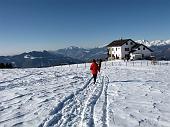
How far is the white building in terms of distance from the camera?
3944 inches

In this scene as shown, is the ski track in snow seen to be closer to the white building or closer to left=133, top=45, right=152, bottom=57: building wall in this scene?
the white building

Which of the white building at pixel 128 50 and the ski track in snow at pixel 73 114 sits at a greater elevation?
the white building at pixel 128 50

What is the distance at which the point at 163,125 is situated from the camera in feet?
33.2

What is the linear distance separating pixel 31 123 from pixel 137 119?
14.4 ft

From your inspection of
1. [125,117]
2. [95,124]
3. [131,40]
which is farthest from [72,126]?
[131,40]

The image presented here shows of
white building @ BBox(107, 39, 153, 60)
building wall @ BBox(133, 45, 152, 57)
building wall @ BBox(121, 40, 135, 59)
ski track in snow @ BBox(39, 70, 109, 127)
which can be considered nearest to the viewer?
ski track in snow @ BBox(39, 70, 109, 127)

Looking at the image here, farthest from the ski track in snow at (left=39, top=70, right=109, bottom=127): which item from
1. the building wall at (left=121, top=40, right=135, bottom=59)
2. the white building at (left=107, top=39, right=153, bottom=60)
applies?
the building wall at (left=121, top=40, right=135, bottom=59)

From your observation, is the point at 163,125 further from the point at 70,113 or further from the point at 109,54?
the point at 109,54

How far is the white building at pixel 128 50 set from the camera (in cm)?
10019

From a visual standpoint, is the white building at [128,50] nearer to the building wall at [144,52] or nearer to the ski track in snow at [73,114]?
the building wall at [144,52]

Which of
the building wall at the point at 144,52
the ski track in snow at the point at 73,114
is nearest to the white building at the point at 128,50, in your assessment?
the building wall at the point at 144,52

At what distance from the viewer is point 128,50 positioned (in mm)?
105250

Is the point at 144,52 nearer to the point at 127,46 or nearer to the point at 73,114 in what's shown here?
the point at 127,46

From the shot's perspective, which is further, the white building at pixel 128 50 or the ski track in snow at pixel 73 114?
the white building at pixel 128 50
